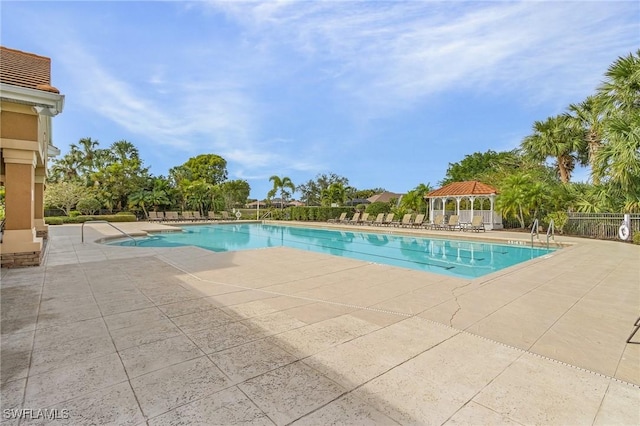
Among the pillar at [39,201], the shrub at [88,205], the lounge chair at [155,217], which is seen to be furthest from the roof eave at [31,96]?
the shrub at [88,205]

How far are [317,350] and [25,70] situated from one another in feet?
28.0

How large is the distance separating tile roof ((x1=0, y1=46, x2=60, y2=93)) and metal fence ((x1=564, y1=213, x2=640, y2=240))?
18286 mm

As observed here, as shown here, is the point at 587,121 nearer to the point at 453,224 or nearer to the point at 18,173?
the point at 453,224

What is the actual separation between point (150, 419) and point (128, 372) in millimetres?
703

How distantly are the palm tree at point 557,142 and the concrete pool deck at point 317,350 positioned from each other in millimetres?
16392

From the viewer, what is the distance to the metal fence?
11.9 m

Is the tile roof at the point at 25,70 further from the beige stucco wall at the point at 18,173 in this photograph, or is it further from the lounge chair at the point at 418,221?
the lounge chair at the point at 418,221

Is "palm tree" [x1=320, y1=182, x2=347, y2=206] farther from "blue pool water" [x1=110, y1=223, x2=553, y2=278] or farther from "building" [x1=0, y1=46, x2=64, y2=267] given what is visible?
"building" [x1=0, y1=46, x2=64, y2=267]

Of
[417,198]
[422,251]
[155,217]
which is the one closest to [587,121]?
[417,198]

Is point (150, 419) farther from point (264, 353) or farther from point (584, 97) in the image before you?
point (584, 97)

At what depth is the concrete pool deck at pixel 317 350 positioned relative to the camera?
1948 millimetres

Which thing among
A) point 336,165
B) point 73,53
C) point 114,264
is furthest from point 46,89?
point 336,165

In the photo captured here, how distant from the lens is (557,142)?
18375 mm

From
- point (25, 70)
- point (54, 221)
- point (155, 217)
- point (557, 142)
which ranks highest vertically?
point (557, 142)
